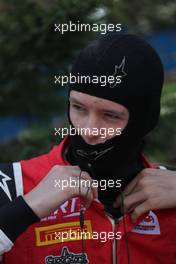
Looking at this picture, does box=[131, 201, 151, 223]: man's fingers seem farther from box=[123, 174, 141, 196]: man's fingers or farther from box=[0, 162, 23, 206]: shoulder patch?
box=[0, 162, 23, 206]: shoulder patch

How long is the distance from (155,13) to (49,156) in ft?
15.0

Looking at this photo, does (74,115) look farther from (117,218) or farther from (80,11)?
(80,11)

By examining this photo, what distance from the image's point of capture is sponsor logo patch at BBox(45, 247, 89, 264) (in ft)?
8.15

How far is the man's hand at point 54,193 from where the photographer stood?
2.27 meters

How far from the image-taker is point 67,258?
2492 millimetres

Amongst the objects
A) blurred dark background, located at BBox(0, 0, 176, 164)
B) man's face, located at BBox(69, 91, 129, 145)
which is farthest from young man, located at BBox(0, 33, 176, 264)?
blurred dark background, located at BBox(0, 0, 176, 164)

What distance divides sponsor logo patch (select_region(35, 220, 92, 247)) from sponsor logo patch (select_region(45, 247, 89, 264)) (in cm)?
4

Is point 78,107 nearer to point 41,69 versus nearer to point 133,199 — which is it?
point 133,199

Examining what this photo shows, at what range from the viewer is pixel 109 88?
96.0 inches

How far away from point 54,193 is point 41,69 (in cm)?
285

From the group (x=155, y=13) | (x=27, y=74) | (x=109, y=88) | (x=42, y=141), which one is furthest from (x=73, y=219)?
(x=155, y=13)
